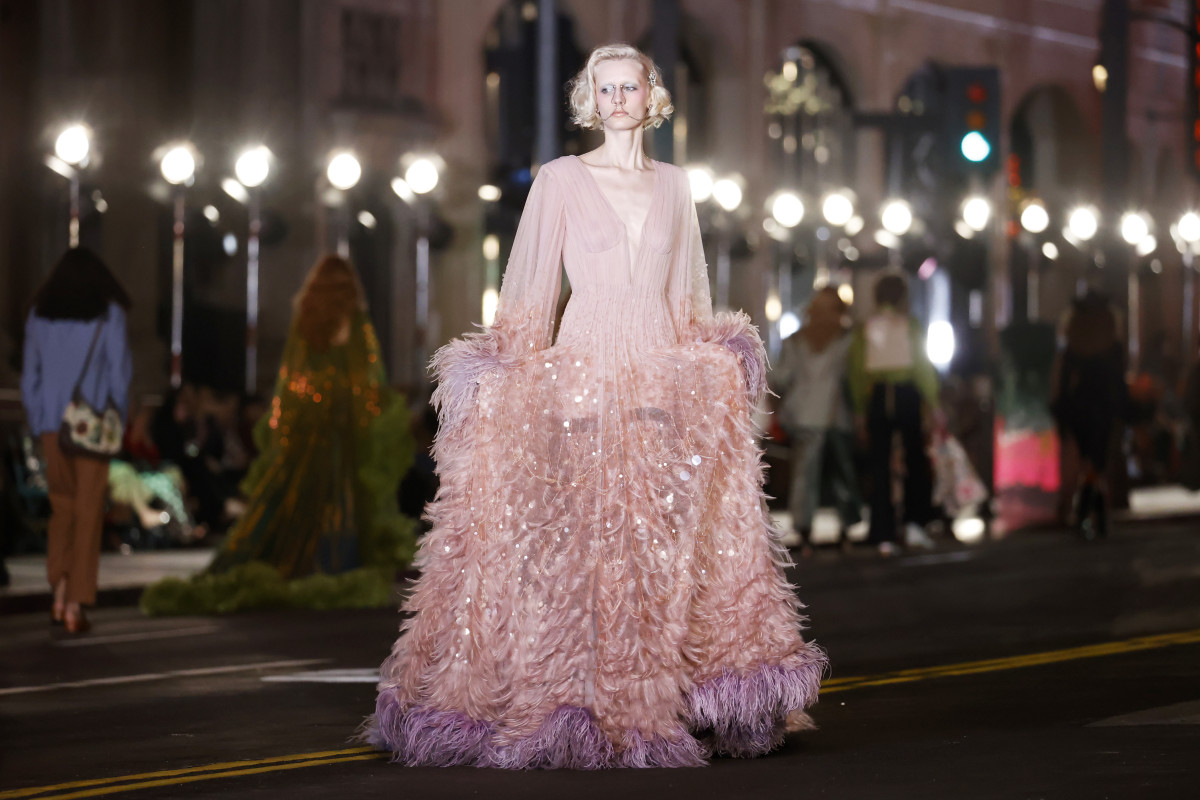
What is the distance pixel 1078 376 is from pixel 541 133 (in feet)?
17.1

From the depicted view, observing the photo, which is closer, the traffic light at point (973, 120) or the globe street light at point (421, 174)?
the traffic light at point (973, 120)

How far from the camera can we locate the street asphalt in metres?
6.30

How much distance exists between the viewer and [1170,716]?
295 inches

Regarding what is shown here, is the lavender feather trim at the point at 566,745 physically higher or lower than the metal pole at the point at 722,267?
lower

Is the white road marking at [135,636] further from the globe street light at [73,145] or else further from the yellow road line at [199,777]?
the globe street light at [73,145]

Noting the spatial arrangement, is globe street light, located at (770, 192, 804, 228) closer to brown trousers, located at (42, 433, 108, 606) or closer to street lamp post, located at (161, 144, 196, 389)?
street lamp post, located at (161, 144, 196, 389)

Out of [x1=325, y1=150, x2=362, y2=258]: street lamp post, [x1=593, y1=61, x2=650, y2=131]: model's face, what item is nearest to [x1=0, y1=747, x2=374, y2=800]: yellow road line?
[x1=593, y1=61, x2=650, y2=131]: model's face

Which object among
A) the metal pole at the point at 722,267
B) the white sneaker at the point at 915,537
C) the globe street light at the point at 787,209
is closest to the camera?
the white sneaker at the point at 915,537

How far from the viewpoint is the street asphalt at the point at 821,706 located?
6.30 meters

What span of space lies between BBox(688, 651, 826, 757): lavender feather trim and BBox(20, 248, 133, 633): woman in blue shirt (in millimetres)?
5845

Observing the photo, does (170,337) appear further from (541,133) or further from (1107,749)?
(1107,749)

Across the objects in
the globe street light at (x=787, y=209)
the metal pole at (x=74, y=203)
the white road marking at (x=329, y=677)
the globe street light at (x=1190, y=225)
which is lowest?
the white road marking at (x=329, y=677)

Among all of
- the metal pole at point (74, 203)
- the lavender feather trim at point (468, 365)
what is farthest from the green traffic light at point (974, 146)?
the lavender feather trim at point (468, 365)

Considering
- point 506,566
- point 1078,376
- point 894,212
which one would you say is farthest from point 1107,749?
point 894,212
